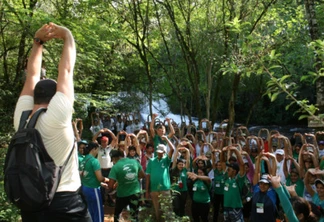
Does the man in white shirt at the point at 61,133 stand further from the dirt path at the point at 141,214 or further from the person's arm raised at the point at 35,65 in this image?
the dirt path at the point at 141,214

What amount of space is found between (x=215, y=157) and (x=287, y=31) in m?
5.03

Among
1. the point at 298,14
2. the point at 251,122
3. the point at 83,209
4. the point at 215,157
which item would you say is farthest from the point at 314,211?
the point at 251,122

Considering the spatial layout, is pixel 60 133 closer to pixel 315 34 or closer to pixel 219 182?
pixel 315 34

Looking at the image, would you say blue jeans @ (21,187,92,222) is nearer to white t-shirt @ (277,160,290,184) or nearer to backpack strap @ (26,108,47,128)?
backpack strap @ (26,108,47,128)

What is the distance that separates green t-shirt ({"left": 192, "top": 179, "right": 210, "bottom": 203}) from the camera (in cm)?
708

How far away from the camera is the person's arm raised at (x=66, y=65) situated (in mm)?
2229

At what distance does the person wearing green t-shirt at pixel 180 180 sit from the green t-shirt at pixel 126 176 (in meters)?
0.90

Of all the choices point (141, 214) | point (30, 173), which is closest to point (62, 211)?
point (30, 173)

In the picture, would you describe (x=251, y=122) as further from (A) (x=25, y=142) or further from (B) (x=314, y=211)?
(A) (x=25, y=142)

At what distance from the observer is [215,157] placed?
8.10m

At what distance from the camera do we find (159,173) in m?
7.00

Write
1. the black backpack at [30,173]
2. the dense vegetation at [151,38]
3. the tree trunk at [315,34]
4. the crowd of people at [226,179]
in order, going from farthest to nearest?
the dense vegetation at [151,38]
the tree trunk at [315,34]
the crowd of people at [226,179]
the black backpack at [30,173]

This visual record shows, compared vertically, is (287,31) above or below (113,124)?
above

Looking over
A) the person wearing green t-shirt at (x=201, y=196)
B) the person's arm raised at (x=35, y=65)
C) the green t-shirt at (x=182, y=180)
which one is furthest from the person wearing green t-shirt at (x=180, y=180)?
the person's arm raised at (x=35, y=65)
